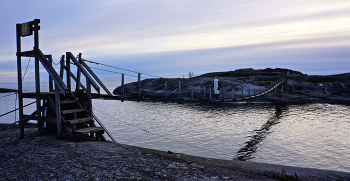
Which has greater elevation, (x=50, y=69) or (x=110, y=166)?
(x=50, y=69)

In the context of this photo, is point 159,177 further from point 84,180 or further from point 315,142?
point 315,142

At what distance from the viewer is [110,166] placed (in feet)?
21.3

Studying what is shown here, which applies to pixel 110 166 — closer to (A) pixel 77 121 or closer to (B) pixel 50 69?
(A) pixel 77 121

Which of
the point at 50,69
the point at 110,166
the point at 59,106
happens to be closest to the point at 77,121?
the point at 59,106

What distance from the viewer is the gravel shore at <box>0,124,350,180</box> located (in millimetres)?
5973

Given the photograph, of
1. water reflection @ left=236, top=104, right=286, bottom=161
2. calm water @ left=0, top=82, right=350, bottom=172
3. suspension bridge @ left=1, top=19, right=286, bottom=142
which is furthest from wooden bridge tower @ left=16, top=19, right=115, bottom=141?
water reflection @ left=236, top=104, right=286, bottom=161

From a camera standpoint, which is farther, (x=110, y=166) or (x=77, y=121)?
(x=77, y=121)

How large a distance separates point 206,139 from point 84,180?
12.6 meters

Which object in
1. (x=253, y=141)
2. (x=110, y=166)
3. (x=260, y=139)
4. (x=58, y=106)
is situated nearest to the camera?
(x=110, y=166)

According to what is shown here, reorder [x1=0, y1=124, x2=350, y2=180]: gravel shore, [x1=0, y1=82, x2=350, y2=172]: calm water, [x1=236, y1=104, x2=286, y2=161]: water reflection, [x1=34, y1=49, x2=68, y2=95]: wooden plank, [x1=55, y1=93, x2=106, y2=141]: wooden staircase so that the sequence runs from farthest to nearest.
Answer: [x1=236, y1=104, x2=286, y2=161]: water reflection, [x1=0, y1=82, x2=350, y2=172]: calm water, [x1=55, y1=93, x2=106, y2=141]: wooden staircase, [x1=34, y1=49, x2=68, y2=95]: wooden plank, [x1=0, y1=124, x2=350, y2=180]: gravel shore

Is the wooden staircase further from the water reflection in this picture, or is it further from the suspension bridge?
the water reflection

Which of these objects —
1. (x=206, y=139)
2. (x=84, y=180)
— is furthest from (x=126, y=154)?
(x=206, y=139)

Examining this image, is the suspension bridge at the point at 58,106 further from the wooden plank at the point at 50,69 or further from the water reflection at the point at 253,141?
the water reflection at the point at 253,141

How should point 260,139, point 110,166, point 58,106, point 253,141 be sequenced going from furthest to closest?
point 260,139 → point 253,141 → point 58,106 → point 110,166
